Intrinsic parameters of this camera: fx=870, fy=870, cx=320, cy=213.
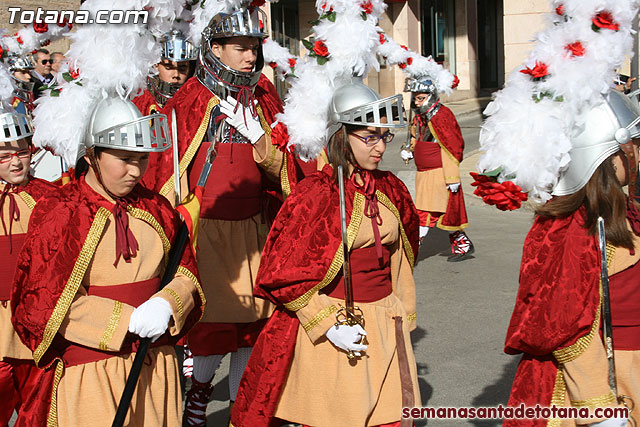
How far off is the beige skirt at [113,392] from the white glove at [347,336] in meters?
0.68

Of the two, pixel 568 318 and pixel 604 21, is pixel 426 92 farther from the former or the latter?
pixel 568 318

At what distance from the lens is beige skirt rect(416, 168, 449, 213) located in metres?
9.63

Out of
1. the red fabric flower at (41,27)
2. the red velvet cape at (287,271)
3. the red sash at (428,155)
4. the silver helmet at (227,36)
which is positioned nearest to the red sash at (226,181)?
the silver helmet at (227,36)

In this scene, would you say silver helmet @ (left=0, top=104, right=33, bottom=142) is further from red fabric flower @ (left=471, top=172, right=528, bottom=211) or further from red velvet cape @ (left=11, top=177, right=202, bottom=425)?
red fabric flower @ (left=471, top=172, right=528, bottom=211)

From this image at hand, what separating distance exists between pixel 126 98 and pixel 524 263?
69.1 inches

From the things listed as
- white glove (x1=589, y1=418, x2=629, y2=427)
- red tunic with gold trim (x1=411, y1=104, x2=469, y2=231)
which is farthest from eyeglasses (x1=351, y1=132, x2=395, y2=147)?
red tunic with gold trim (x1=411, y1=104, x2=469, y2=231)

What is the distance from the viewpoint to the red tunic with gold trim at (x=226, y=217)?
194 inches

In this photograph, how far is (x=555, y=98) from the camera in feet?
10.5

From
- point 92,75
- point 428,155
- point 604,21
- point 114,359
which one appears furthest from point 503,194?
point 428,155

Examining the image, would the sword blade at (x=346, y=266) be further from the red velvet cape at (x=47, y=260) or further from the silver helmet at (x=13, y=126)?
the silver helmet at (x=13, y=126)

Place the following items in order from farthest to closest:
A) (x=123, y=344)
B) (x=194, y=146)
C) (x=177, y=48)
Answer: (x=177, y=48) < (x=194, y=146) < (x=123, y=344)

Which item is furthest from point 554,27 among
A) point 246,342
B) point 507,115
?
point 246,342

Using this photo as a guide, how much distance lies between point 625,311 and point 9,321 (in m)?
3.02

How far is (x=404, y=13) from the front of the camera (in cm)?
2372
